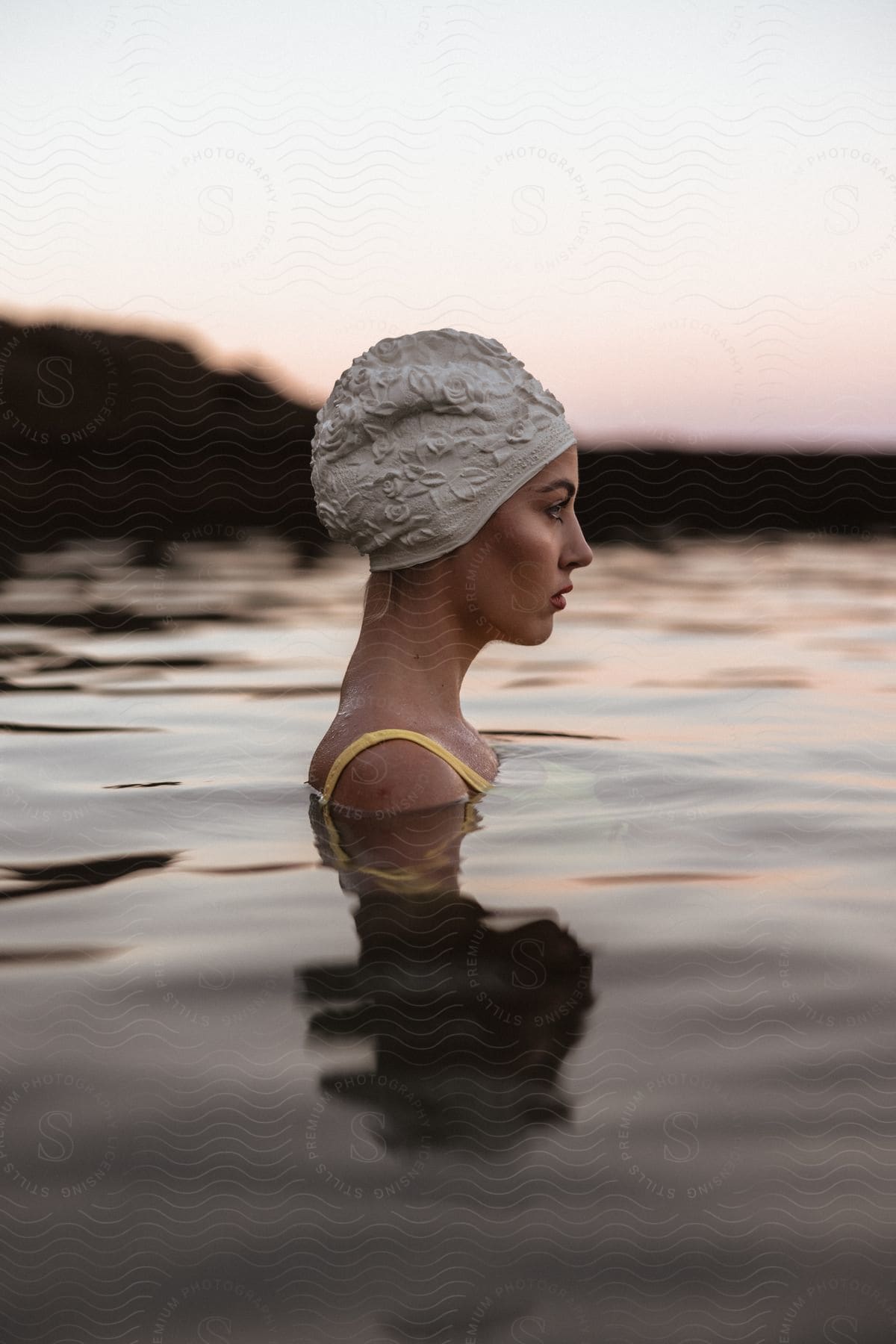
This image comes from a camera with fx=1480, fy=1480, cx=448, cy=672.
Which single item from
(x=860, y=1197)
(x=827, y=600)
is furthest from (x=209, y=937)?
(x=827, y=600)

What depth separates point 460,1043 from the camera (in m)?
3.26

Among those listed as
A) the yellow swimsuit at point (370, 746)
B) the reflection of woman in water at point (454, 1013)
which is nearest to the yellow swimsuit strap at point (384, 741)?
the yellow swimsuit at point (370, 746)

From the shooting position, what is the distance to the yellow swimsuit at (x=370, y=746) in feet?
14.1

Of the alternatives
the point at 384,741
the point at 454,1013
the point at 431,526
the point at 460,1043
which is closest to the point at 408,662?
the point at 384,741

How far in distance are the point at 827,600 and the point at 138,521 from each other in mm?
10877

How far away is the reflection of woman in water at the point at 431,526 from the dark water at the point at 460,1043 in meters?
0.26

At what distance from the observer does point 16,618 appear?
35.5ft

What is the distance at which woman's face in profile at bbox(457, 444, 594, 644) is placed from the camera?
4.64m

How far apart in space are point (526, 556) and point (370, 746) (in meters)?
0.78

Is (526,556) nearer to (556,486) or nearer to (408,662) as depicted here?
(556,486)

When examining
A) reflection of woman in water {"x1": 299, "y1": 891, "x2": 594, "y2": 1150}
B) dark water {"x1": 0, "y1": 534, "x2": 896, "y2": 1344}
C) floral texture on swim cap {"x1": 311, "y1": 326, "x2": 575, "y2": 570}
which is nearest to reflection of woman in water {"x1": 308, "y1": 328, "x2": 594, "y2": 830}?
floral texture on swim cap {"x1": 311, "y1": 326, "x2": 575, "y2": 570}

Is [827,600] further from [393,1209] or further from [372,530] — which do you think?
[393,1209]

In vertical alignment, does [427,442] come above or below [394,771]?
above

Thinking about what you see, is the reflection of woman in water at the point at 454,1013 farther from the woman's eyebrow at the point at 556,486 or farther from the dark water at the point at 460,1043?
the woman's eyebrow at the point at 556,486
